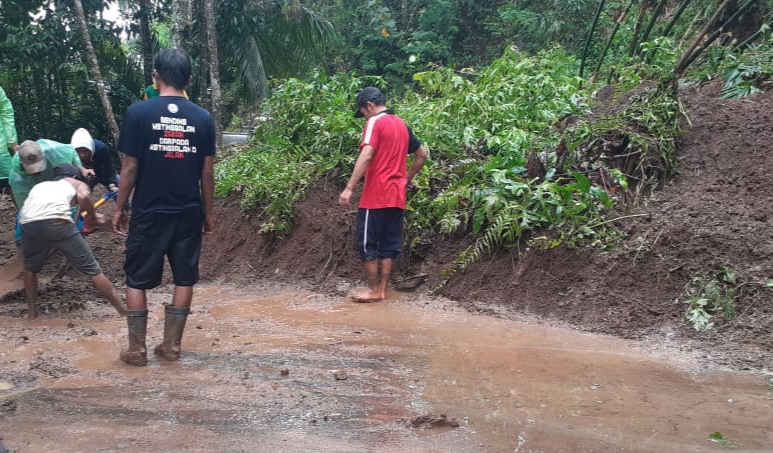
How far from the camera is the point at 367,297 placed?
18.6 feet

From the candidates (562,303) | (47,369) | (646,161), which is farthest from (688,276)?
(47,369)

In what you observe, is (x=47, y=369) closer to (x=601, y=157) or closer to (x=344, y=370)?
(x=344, y=370)

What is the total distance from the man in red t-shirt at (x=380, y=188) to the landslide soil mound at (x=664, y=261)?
0.47 meters

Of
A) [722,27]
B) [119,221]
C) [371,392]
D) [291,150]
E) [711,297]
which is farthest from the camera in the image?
[291,150]

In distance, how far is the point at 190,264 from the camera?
163 inches

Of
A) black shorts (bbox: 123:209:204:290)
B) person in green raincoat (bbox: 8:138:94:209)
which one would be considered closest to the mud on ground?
black shorts (bbox: 123:209:204:290)

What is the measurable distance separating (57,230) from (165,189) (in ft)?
5.07

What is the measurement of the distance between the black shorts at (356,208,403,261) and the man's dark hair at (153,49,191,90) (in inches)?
81.1

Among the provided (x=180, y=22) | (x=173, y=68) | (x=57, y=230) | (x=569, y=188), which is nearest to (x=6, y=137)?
(x=57, y=230)

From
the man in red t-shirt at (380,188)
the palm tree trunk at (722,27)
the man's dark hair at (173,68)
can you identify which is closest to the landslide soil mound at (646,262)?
the man in red t-shirt at (380,188)

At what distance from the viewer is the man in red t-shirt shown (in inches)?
220

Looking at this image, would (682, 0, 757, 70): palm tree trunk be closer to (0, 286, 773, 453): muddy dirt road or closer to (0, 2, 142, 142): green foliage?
(0, 286, 773, 453): muddy dirt road

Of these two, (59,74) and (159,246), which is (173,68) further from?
(59,74)

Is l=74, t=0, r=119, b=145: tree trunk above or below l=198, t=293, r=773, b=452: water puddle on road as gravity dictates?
above
